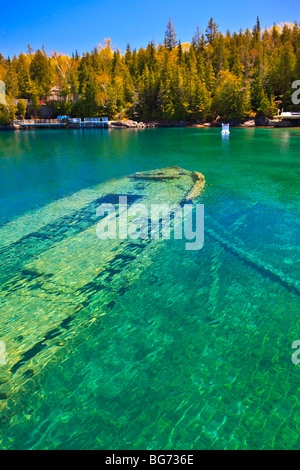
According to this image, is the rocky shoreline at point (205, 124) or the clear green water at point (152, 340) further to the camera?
the rocky shoreline at point (205, 124)

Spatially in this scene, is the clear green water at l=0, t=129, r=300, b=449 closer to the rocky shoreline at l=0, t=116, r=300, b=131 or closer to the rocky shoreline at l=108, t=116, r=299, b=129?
the rocky shoreline at l=0, t=116, r=300, b=131

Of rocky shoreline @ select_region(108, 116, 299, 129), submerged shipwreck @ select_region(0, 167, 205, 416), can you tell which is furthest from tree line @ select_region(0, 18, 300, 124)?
submerged shipwreck @ select_region(0, 167, 205, 416)

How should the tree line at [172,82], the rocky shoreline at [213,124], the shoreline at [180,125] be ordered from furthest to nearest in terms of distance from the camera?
the tree line at [172,82] → the shoreline at [180,125] → the rocky shoreline at [213,124]

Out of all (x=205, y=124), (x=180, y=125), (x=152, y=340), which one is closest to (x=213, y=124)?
(x=205, y=124)

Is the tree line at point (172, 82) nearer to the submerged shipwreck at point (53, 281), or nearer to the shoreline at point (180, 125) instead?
the shoreline at point (180, 125)

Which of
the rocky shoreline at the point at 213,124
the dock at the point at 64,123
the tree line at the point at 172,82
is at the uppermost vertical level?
the tree line at the point at 172,82

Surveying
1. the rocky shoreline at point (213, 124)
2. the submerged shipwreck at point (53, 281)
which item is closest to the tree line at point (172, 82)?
→ the rocky shoreline at point (213, 124)
